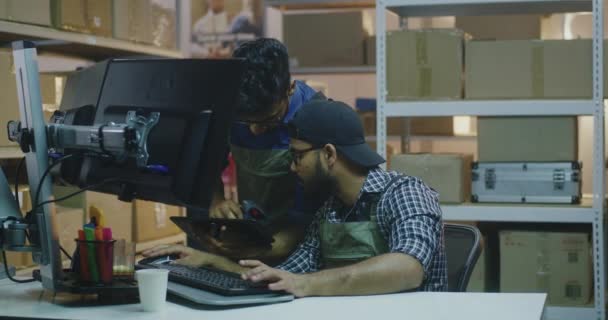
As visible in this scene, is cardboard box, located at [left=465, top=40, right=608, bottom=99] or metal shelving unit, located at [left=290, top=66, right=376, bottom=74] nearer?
cardboard box, located at [left=465, top=40, right=608, bottom=99]

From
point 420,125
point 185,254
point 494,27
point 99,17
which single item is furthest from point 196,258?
point 494,27

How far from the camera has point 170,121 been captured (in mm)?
1637

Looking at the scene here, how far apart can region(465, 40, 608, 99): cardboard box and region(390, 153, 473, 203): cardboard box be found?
27 cm

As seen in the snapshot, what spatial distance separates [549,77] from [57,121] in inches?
84.6

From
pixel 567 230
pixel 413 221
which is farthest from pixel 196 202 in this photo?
pixel 567 230

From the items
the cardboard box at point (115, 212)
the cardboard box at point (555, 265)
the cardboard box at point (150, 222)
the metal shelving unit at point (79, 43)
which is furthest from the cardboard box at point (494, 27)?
the cardboard box at point (115, 212)

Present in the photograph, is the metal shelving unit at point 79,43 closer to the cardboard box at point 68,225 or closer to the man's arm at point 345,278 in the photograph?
the cardboard box at point 68,225

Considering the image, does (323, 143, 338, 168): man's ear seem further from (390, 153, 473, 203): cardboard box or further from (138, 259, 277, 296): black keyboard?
(390, 153, 473, 203): cardboard box

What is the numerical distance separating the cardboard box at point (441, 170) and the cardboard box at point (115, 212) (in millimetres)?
1159

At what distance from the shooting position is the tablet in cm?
192

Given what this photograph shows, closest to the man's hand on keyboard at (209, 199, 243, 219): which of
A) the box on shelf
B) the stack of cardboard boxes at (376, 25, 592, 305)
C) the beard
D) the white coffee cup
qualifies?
the beard

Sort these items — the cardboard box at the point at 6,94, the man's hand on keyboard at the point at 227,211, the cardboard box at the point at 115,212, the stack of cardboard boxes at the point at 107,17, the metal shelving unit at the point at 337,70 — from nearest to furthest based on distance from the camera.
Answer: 1. the man's hand on keyboard at the point at 227,211
2. the cardboard box at the point at 6,94
3. the stack of cardboard boxes at the point at 107,17
4. the cardboard box at the point at 115,212
5. the metal shelving unit at the point at 337,70

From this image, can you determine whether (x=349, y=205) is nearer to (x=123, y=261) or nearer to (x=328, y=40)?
(x=123, y=261)

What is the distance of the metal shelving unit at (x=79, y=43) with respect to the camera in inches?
127
